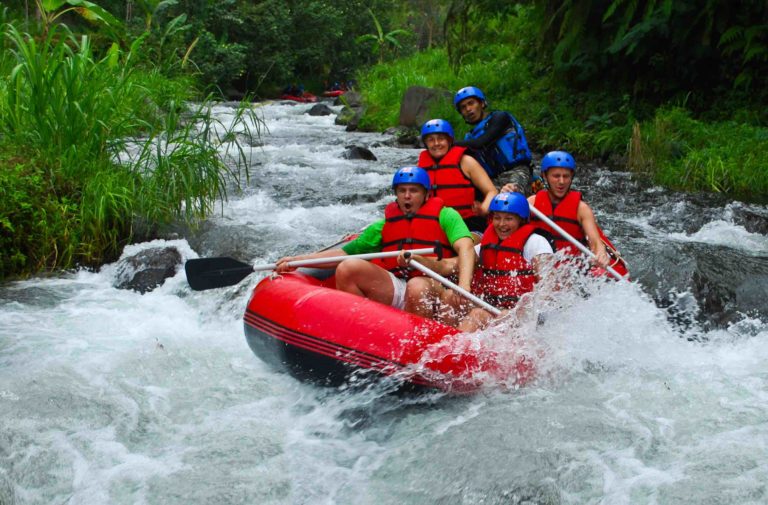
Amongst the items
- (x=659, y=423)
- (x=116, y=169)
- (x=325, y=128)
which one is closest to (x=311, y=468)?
(x=659, y=423)

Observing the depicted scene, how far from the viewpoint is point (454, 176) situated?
5293 millimetres

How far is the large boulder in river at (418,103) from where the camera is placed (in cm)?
1326

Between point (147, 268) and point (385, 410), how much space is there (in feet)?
9.19

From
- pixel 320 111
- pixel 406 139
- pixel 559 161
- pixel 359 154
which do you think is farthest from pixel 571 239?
pixel 320 111

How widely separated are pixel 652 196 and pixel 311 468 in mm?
6078

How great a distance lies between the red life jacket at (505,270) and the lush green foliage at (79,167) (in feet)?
9.68

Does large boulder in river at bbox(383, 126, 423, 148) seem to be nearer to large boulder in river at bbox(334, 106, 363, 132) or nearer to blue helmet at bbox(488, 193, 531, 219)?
large boulder in river at bbox(334, 106, 363, 132)

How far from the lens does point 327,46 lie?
87.4 feet

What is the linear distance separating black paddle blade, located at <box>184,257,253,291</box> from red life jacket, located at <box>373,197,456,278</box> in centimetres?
86

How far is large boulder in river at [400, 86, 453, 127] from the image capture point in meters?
13.3

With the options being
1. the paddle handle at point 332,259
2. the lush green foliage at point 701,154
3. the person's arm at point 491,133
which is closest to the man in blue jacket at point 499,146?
the person's arm at point 491,133

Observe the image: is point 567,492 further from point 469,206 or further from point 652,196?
point 652,196

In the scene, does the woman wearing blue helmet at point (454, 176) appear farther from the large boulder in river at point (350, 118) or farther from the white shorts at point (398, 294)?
the large boulder in river at point (350, 118)

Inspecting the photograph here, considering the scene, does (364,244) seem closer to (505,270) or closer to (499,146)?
(505,270)
